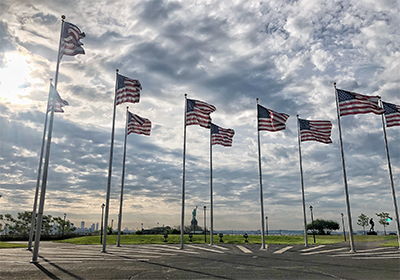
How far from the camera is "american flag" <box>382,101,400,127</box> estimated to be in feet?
93.6

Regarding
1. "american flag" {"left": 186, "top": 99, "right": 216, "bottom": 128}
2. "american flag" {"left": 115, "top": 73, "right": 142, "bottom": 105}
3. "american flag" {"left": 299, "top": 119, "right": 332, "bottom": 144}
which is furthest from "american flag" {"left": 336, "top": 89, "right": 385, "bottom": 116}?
"american flag" {"left": 115, "top": 73, "right": 142, "bottom": 105}

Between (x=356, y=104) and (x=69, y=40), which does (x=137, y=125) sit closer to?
(x=69, y=40)

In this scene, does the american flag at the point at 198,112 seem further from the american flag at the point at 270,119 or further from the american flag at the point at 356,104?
the american flag at the point at 356,104

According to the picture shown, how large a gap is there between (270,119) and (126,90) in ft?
45.5

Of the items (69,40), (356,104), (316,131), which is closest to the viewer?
(69,40)

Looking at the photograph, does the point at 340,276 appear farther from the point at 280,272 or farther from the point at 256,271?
the point at 256,271

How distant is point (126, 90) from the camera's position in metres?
27.1

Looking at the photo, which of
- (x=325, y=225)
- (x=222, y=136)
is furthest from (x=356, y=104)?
(x=325, y=225)

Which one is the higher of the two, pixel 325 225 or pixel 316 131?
pixel 316 131

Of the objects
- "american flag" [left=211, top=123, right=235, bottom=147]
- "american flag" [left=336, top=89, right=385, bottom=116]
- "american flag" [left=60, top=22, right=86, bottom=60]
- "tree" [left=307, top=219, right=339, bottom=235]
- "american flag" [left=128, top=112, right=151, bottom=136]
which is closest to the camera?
"american flag" [left=60, top=22, right=86, bottom=60]

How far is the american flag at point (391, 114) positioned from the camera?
28514mm

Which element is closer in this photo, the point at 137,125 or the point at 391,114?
the point at 391,114

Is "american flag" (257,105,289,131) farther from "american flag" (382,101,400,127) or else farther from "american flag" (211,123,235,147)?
"american flag" (382,101,400,127)

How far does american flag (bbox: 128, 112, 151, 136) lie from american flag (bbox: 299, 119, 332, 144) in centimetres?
1561
